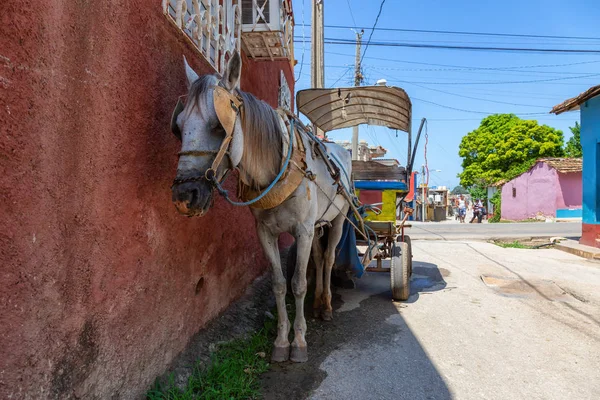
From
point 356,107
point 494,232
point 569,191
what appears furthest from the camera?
point 569,191

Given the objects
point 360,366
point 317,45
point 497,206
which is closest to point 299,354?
point 360,366

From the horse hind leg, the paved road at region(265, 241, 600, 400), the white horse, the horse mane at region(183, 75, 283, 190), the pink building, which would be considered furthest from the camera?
the pink building

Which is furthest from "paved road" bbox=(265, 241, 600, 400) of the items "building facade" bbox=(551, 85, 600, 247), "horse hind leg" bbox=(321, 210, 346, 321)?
"building facade" bbox=(551, 85, 600, 247)

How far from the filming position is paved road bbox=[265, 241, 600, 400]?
2.51 meters

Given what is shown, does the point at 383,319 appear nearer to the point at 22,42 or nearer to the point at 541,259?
the point at 22,42

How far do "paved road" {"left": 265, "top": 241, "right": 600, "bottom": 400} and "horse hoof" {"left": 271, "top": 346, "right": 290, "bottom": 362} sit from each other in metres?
0.07

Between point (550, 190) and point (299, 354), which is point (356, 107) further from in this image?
point (550, 190)

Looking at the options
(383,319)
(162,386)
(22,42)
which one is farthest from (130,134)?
(383,319)

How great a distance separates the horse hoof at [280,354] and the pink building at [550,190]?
23.3m

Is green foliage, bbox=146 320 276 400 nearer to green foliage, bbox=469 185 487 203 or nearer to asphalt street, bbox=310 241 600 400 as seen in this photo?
asphalt street, bbox=310 241 600 400

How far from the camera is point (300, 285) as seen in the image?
3.08 metres

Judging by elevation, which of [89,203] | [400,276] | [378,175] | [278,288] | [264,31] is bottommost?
[400,276]

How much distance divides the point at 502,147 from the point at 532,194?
8602mm

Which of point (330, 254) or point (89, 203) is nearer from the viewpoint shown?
point (89, 203)
